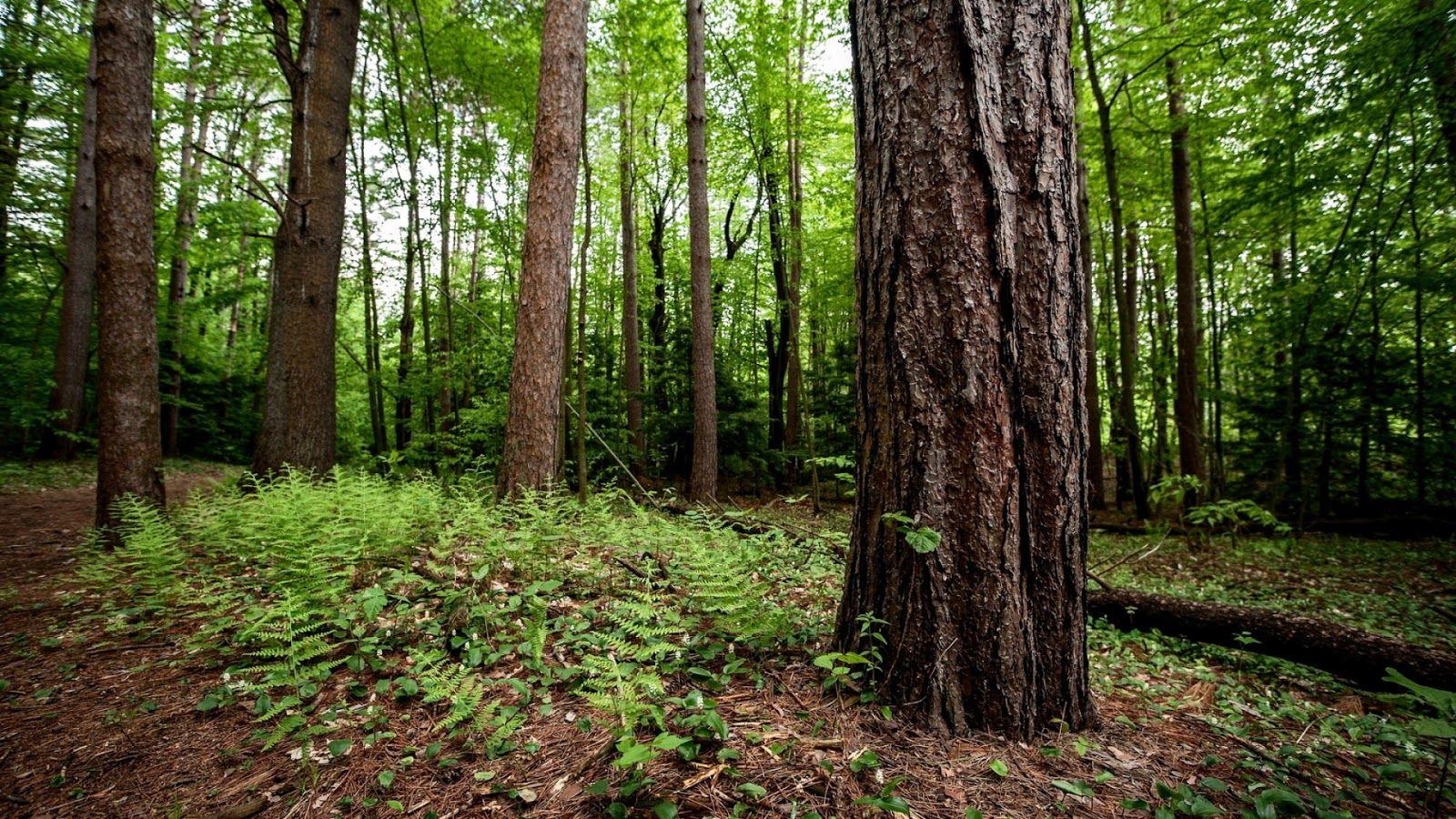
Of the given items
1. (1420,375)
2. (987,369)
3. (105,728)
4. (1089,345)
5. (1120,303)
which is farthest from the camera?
(1120,303)

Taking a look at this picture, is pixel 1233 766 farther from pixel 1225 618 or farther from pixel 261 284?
pixel 261 284

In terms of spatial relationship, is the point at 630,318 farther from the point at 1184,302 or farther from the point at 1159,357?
the point at 1159,357

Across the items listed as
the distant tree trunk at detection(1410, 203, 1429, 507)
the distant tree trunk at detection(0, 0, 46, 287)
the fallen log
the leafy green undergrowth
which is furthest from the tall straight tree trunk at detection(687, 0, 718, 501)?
the distant tree trunk at detection(0, 0, 46, 287)

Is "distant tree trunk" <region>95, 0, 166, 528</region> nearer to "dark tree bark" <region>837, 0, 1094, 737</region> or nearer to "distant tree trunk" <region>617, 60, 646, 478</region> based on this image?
"dark tree bark" <region>837, 0, 1094, 737</region>

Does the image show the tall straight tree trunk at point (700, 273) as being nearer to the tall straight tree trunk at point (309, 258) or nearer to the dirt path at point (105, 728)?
the tall straight tree trunk at point (309, 258)

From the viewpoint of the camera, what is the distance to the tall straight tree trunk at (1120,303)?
28.8 feet

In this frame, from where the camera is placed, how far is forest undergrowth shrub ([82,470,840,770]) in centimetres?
232

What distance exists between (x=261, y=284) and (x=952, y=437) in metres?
20.6

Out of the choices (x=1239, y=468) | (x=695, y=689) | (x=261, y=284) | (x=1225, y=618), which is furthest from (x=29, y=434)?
(x=1239, y=468)

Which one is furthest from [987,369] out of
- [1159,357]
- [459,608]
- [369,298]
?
[369,298]

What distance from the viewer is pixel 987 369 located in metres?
1.96

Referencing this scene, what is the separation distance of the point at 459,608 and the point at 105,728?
1.43m

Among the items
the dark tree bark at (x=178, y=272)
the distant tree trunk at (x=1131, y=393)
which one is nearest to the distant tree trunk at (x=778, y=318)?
the distant tree trunk at (x=1131, y=393)

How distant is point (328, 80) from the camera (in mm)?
7164
